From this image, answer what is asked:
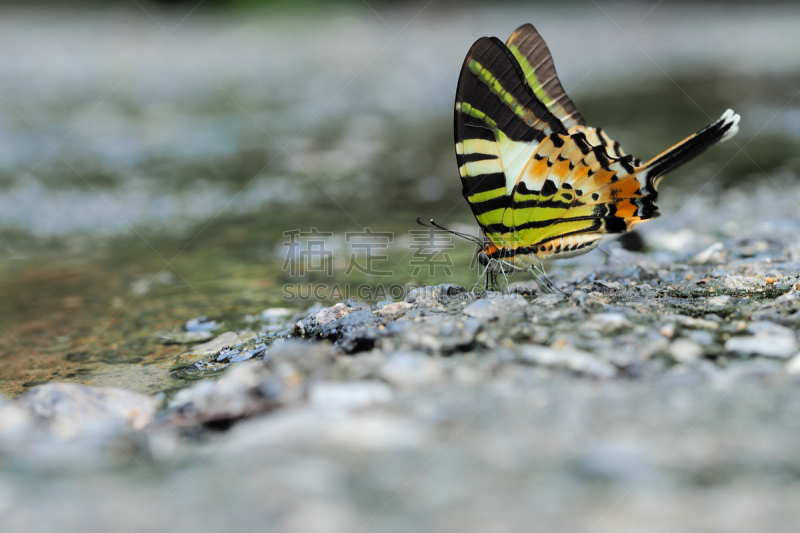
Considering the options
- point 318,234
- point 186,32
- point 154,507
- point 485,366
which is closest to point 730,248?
point 485,366

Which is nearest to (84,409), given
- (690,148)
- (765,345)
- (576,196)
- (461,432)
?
(461,432)

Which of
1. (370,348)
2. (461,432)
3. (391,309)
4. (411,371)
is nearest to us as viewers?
(461,432)

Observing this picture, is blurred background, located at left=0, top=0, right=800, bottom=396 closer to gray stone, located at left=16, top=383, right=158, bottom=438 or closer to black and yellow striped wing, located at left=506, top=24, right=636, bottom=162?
gray stone, located at left=16, top=383, right=158, bottom=438

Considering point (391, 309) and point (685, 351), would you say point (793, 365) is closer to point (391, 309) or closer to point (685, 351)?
point (685, 351)

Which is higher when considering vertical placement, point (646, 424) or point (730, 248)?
point (730, 248)

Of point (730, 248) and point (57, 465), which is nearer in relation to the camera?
point (57, 465)

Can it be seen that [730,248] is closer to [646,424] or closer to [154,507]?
[646,424]
